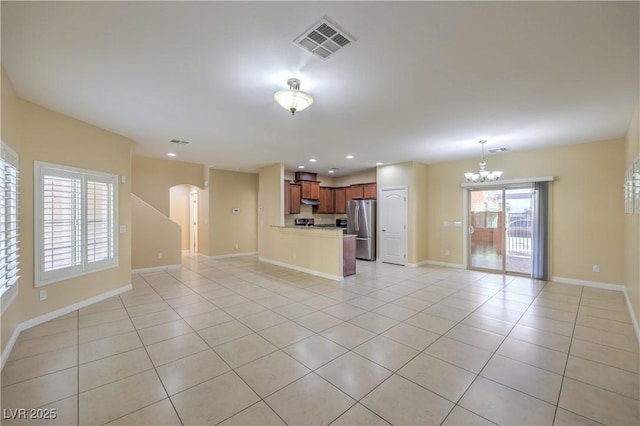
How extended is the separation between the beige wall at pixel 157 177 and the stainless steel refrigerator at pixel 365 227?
4.98 m

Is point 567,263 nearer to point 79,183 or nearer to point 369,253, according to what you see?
point 369,253

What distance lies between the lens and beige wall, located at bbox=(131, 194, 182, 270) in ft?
19.8

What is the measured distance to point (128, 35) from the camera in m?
2.00

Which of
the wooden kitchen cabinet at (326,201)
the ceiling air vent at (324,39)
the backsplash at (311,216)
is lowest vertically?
the backsplash at (311,216)

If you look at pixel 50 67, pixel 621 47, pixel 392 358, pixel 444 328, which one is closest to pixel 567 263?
pixel 444 328

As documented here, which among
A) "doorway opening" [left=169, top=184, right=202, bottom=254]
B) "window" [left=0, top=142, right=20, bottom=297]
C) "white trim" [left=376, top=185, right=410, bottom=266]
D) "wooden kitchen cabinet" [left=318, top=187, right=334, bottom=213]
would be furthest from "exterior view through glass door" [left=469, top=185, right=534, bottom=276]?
"doorway opening" [left=169, top=184, right=202, bottom=254]

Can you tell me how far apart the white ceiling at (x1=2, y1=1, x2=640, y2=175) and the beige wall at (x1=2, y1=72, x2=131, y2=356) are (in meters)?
0.23

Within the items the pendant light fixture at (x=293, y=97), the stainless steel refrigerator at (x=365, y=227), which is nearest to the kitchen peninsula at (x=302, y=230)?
the stainless steel refrigerator at (x=365, y=227)

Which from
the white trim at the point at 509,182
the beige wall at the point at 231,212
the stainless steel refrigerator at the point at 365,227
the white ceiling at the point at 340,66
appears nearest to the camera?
the white ceiling at the point at 340,66

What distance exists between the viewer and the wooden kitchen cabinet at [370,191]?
8133 millimetres

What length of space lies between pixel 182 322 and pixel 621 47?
5150mm

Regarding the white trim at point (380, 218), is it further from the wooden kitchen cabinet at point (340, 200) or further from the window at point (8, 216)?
the window at point (8, 216)

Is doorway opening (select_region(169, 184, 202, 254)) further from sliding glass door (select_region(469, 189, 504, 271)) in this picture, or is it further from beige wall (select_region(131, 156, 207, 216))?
sliding glass door (select_region(469, 189, 504, 271))

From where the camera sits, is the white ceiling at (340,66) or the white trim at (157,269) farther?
the white trim at (157,269)
